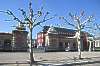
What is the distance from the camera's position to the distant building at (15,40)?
187 ft

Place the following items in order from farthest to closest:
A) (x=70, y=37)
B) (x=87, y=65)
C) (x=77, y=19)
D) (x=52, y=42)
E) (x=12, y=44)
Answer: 1. (x=70, y=37)
2. (x=52, y=42)
3. (x=12, y=44)
4. (x=77, y=19)
5. (x=87, y=65)

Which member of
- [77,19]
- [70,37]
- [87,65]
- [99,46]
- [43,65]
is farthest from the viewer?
[99,46]

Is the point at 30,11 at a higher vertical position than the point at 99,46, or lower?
higher

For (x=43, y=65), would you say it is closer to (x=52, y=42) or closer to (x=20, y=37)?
(x=20, y=37)

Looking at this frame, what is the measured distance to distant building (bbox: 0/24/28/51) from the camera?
56938 millimetres

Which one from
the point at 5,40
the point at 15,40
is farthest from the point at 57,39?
the point at 5,40

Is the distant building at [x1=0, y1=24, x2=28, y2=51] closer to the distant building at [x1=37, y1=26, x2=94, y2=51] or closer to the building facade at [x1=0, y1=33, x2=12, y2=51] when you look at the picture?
the building facade at [x1=0, y1=33, x2=12, y2=51]

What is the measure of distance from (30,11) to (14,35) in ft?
105

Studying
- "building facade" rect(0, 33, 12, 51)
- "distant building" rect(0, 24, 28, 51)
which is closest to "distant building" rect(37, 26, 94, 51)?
"distant building" rect(0, 24, 28, 51)

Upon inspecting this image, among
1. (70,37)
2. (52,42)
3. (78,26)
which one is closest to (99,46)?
(70,37)

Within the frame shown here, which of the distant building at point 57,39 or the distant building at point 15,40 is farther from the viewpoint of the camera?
the distant building at point 57,39

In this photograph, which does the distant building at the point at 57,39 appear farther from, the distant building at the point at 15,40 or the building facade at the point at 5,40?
the building facade at the point at 5,40

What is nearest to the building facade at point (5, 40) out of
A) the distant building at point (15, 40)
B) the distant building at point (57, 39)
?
the distant building at point (15, 40)

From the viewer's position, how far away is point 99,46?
3019 inches
